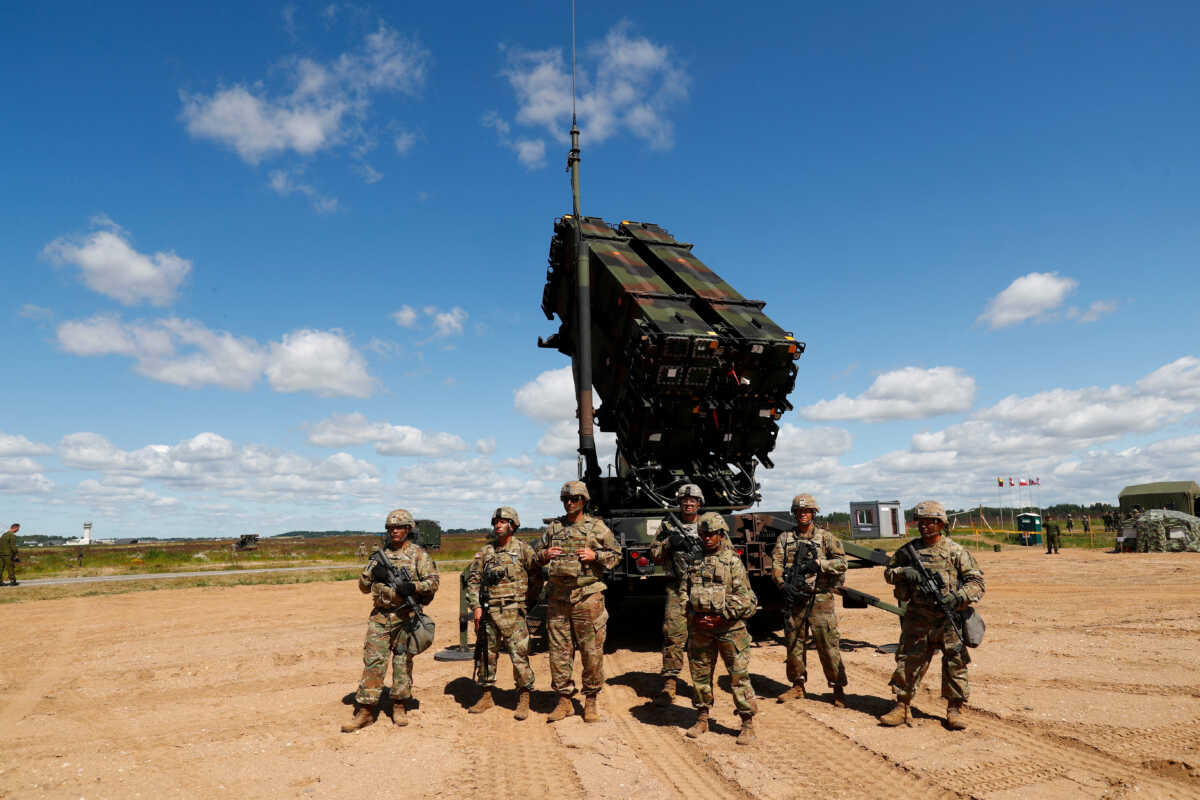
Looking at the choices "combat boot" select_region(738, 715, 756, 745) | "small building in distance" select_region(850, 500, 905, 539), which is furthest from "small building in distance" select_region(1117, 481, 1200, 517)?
"combat boot" select_region(738, 715, 756, 745)

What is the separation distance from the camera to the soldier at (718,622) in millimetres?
5406

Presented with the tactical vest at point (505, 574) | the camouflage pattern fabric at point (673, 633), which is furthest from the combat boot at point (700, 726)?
the tactical vest at point (505, 574)

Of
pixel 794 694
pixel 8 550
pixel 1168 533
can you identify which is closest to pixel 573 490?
pixel 794 694

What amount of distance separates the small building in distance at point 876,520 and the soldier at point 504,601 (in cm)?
1264

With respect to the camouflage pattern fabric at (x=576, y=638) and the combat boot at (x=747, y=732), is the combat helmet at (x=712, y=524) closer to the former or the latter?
the camouflage pattern fabric at (x=576, y=638)

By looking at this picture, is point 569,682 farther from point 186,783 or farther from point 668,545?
point 186,783

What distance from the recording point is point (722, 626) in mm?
5480

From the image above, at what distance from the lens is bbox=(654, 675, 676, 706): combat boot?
21.3 ft

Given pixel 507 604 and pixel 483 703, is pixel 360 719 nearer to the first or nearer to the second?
pixel 483 703

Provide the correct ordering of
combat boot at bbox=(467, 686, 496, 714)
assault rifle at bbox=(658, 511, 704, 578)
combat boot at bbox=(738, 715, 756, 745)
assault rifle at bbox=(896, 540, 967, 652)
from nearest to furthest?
combat boot at bbox=(738, 715, 756, 745), assault rifle at bbox=(896, 540, 967, 652), assault rifle at bbox=(658, 511, 704, 578), combat boot at bbox=(467, 686, 496, 714)

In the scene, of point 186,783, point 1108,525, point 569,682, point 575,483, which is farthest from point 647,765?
point 1108,525

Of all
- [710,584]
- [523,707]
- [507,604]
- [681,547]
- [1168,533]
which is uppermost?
[681,547]

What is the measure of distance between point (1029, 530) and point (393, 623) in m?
34.9

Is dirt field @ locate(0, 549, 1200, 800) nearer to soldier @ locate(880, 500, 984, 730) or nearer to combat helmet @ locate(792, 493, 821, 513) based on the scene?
soldier @ locate(880, 500, 984, 730)
